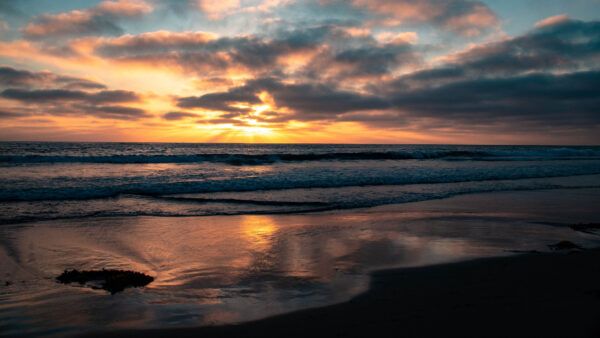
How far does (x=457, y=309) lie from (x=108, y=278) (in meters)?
4.33

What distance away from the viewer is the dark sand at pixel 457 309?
10.4ft

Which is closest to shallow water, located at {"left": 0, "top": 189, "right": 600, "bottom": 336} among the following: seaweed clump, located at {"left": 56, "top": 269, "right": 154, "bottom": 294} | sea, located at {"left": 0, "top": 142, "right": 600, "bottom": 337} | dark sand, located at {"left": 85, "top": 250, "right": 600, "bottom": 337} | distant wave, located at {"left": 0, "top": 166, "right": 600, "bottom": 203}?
sea, located at {"left": 0, "top": 142, "right": 600, "bottom": 337}

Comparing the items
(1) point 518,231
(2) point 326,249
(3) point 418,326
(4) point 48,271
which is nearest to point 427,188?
(1) point 518,231

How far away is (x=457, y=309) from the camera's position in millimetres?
3607

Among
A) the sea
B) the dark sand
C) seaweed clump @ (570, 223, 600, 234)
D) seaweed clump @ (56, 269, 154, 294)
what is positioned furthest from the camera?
seaweed clump @ (570, 223, 600, 234)

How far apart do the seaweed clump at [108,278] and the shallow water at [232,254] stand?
0.15 metres

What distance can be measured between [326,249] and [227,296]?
7.90 feet

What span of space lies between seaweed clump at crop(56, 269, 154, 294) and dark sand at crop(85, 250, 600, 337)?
1212 mm

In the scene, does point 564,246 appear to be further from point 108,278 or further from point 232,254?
point 108,278

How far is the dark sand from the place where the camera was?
3.18 meters

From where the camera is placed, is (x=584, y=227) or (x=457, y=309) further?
(x=584, y=227)

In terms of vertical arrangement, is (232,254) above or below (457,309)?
below

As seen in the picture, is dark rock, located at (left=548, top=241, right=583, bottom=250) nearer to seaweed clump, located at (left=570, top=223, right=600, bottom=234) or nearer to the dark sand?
the dark sand

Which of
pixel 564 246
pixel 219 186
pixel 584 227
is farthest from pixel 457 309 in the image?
pixel 219 186
